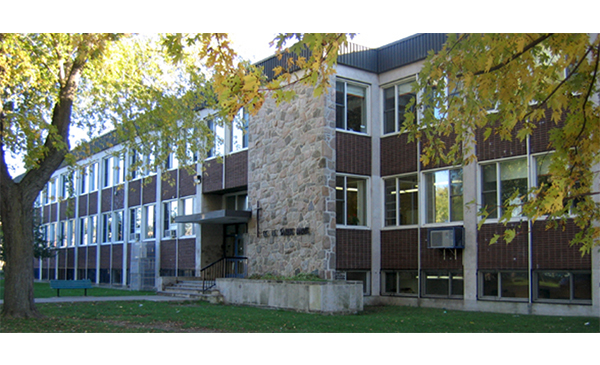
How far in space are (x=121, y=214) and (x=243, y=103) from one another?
27.0m

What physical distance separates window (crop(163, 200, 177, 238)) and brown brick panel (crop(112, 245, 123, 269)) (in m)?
5.06

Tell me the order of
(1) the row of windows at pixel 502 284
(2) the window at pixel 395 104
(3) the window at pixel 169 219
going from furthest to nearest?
(3) the window at pixel 169 219 → (2) the window at pixel 395 104 → (1) the row of windows at pixel 502 284

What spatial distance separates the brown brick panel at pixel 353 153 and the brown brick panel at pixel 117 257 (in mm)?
17154

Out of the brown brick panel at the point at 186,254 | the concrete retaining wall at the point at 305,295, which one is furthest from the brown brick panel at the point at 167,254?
the concrete retaining wall at the point at 305,295

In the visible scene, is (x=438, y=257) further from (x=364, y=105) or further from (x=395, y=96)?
(x=364, y=105)

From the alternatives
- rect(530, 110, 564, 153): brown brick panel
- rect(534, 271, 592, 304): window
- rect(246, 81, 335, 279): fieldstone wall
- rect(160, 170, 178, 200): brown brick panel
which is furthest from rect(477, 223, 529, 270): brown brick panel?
rect(160, 170, 178, 200): brown brick panel

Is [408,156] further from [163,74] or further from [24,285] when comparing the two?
[24,285]

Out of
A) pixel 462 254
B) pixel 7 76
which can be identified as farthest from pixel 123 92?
pixel 462 254

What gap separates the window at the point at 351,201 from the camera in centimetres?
1912

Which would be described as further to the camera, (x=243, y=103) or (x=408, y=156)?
(x=408, y=156)

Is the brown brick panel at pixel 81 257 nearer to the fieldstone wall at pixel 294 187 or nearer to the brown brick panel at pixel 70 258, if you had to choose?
the brown brick panel at pixel 70 258

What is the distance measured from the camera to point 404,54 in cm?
1925

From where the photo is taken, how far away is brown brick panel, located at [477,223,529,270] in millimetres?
15648

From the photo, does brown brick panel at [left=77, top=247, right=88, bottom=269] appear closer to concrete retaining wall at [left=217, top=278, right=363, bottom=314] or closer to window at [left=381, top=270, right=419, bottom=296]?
concrete retaining wall at [left=217, top=278, right=363, bottom=314]
